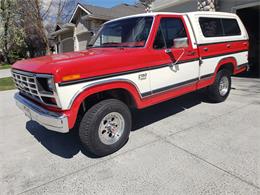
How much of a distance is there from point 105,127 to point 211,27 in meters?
3.58

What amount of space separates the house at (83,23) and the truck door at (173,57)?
517 inches

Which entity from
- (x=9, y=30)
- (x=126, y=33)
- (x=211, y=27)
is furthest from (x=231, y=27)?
(x=9, y=30)

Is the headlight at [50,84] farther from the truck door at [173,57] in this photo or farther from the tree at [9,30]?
the tree at [9,30]

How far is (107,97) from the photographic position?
3.75 m

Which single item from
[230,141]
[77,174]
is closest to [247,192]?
[230,141]

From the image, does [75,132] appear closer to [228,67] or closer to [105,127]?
[105,127]

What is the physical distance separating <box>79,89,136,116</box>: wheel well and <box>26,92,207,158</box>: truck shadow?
75 centimetres

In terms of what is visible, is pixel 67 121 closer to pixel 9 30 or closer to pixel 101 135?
pixel 101 135

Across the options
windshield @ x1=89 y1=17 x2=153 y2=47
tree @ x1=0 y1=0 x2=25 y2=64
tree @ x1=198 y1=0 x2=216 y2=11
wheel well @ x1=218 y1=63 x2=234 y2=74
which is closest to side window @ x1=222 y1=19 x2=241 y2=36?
wheel well @ x1=218 y1=63 x2=234 y2=74

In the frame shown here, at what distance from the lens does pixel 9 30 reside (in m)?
29.2

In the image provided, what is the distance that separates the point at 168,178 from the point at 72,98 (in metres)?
1.66

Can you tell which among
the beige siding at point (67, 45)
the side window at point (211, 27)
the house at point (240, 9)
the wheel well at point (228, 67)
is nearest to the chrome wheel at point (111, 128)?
the side window at point (211, 27)

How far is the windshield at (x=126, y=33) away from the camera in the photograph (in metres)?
4.03

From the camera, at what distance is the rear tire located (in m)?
5.69
